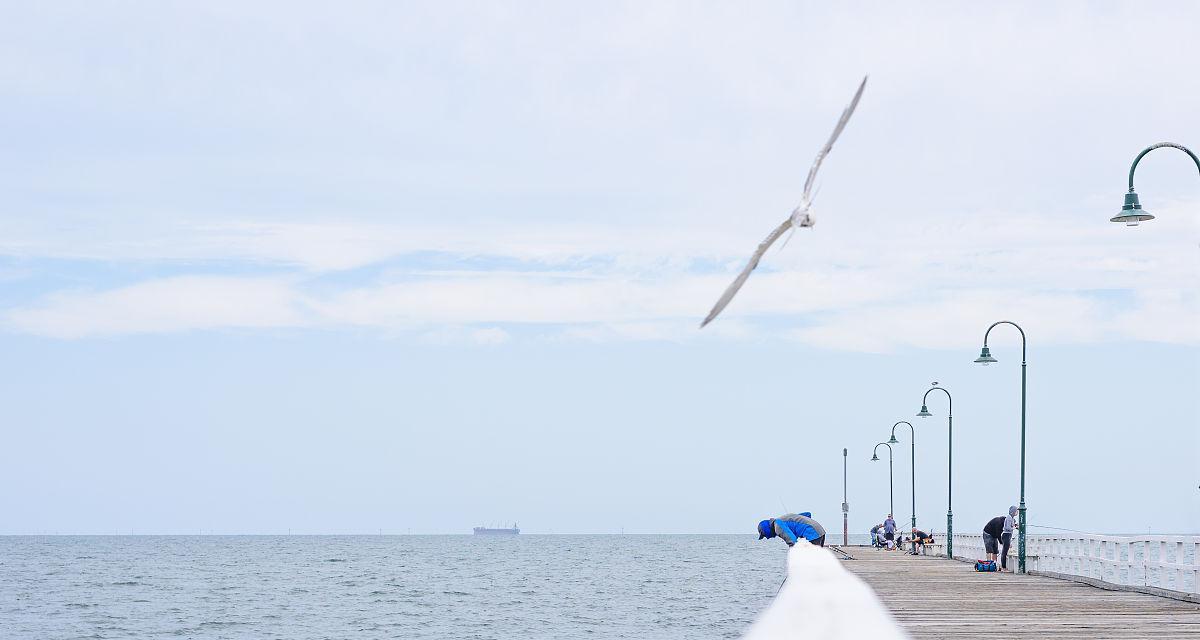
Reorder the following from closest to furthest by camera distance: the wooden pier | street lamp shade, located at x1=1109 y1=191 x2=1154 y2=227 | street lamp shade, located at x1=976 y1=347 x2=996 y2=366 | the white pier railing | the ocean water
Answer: the wooden pier → street lamp shade, located at x1=1109 y1=191 x2=1154 y2=227 → the white pier railing → street lamp shade, located at x1=976 y1=347 x2=996 y2=366 → the ocean water

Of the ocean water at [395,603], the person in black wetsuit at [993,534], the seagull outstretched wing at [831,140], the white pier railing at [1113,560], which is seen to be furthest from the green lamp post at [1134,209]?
the ocean water at [395,603]

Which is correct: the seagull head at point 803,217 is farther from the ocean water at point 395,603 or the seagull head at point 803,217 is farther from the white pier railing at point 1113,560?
the ocean water at point 395,603

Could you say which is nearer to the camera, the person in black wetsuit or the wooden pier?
the wooden pier

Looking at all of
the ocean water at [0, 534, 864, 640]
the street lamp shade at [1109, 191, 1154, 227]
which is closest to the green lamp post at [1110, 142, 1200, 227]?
the street lamp shade at [1109, 191, 1154, 227]

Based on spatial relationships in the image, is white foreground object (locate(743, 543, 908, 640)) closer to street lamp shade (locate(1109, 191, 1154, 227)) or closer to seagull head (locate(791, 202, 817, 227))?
seagull head (locate(791, 202, 817, 227))

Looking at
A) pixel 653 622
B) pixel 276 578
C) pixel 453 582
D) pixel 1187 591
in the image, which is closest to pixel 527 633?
pixel 653 622

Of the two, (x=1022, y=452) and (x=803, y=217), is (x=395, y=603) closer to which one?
(x=1022, y=452)

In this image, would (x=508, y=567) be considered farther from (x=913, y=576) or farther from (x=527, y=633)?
(x=913, y=576)

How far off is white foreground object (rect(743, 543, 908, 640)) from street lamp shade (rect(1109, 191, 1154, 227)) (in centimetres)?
1844

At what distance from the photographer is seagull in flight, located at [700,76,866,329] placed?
6152mm

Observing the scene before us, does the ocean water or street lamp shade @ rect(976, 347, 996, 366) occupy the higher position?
street lamp shade @ rect(976, 347, 996, 366)

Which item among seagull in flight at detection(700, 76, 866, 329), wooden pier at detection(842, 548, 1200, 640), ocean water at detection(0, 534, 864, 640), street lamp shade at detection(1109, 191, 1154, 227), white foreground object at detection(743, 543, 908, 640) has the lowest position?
ocean water at detection(0, 534, 864, 640)

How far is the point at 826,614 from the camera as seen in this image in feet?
8.86

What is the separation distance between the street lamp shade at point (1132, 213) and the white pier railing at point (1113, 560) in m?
4.39
